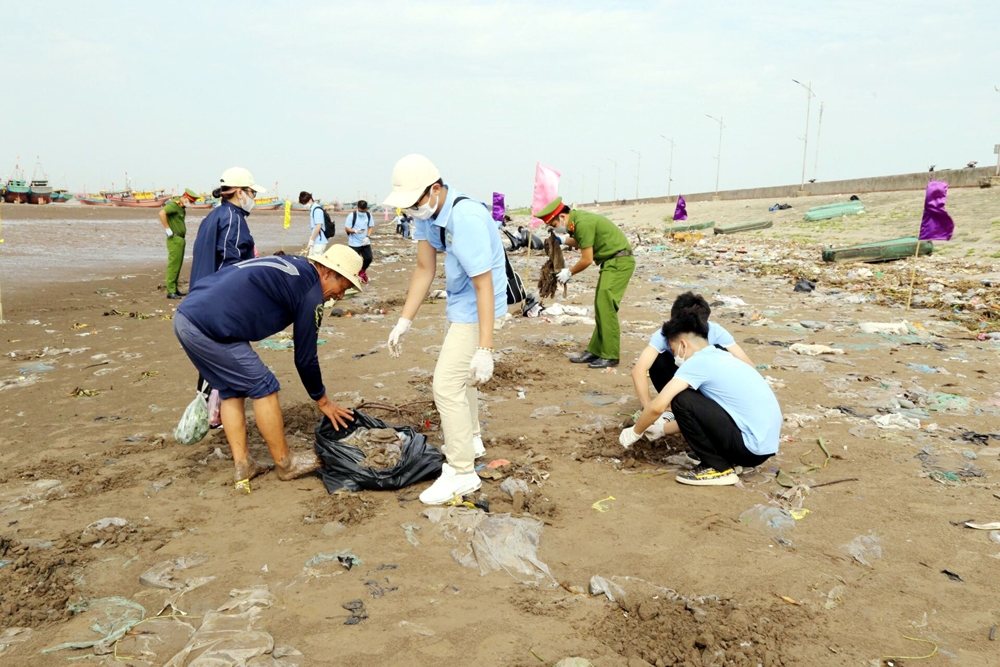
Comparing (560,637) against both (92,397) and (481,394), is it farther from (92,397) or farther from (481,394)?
(92,397)

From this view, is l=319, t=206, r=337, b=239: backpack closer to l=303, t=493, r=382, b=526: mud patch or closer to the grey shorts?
the grey shorts

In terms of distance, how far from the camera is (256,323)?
343cm

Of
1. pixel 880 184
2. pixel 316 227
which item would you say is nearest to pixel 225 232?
pixel 316 227

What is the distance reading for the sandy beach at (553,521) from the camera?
2443mm

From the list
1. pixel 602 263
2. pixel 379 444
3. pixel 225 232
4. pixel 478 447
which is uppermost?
pixel 225 232

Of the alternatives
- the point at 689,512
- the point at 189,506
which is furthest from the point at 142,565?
the point at 689,512

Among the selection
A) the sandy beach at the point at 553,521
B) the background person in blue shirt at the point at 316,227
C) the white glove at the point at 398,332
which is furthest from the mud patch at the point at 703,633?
the background person in blue shirt at the point at 316,227

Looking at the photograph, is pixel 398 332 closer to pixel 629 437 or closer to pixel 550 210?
pixel 629 437

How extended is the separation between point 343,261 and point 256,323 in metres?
0.55

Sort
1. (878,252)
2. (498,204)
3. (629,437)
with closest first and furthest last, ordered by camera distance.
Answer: (629,437) → (878,252) → (498,204)

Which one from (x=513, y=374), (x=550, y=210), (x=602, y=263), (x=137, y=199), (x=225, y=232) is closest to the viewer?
(x=225, y=232)

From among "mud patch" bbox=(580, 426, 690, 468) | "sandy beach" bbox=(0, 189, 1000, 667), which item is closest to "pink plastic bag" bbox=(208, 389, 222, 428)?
"sandy beach" bbox=(0, 189, 1000, 667)

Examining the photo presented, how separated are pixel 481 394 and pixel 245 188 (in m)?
2.35

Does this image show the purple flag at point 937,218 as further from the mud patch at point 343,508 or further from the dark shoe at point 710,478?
the mud patch at point 343,508
